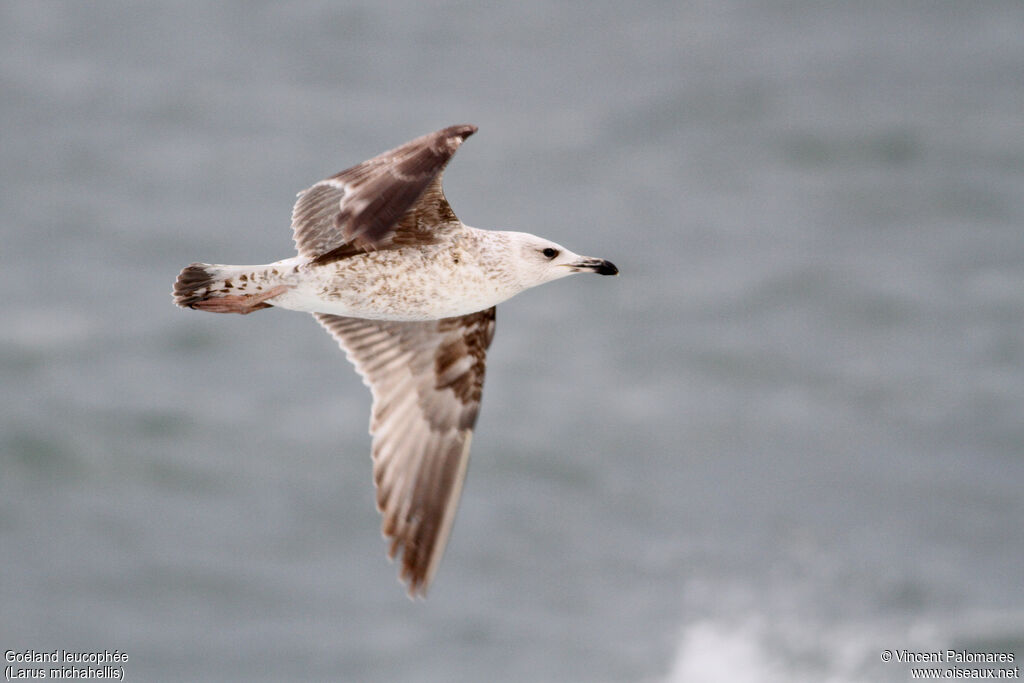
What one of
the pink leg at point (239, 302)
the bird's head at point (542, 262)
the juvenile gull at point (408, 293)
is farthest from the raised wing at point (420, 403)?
the pink leg at point (239, 302)

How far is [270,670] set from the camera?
2061 cm

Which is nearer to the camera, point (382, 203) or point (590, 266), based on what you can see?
point (382, 203)

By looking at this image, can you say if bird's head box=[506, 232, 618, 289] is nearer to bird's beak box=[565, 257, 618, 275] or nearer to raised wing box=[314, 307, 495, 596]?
bird's beak box=[565, 257, 618, 275]

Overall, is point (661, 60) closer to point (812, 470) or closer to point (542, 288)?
point (542, 288)

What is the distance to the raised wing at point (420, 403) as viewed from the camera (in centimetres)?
951

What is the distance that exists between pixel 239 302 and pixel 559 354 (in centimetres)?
1622

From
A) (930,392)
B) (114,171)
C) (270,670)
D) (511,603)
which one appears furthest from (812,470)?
(114,171)

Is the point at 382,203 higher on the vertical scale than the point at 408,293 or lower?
higher

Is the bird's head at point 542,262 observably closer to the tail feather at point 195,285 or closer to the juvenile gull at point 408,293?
the juvenile gull at point 408,293

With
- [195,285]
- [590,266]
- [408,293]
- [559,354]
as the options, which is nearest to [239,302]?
[195,285]

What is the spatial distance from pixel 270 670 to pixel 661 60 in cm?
1489

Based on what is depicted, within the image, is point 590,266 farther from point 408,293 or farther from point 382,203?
point 382,203

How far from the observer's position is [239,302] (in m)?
8.69

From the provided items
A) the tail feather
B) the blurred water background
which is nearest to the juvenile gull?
the tail feather
